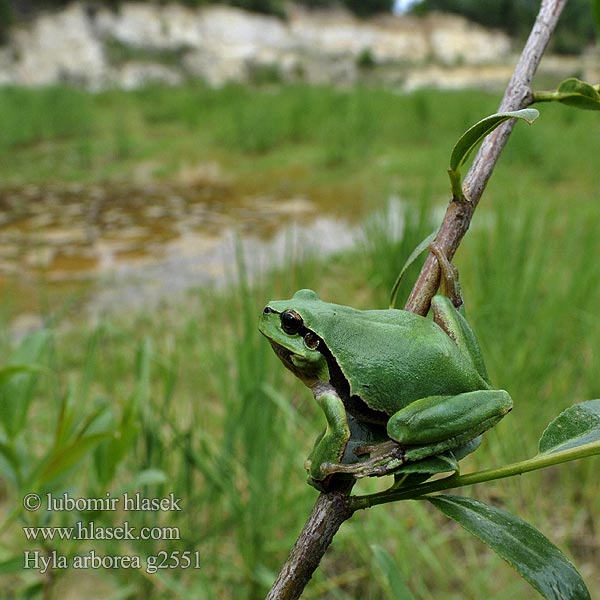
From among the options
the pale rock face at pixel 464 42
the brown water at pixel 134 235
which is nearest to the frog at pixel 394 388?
the brown water at pixel 134 235

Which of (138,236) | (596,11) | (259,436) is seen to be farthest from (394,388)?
(138,236)

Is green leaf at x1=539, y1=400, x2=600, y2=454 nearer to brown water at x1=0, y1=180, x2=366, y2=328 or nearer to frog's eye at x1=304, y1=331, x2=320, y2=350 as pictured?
frog's eye at x1=304, y1=331, x2=320, y2=350

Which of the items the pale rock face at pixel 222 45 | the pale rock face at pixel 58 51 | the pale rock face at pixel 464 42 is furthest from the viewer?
the pale rock face at pixel 464 42

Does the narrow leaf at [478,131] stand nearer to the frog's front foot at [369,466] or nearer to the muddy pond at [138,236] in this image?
the frog's front foot at [369,466]

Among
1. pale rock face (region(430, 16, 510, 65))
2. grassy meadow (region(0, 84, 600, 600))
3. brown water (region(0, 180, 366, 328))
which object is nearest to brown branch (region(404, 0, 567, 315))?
grassy meadow (region(0, 84, 600, 600))

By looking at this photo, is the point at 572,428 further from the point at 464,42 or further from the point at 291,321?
the point at 464,42
